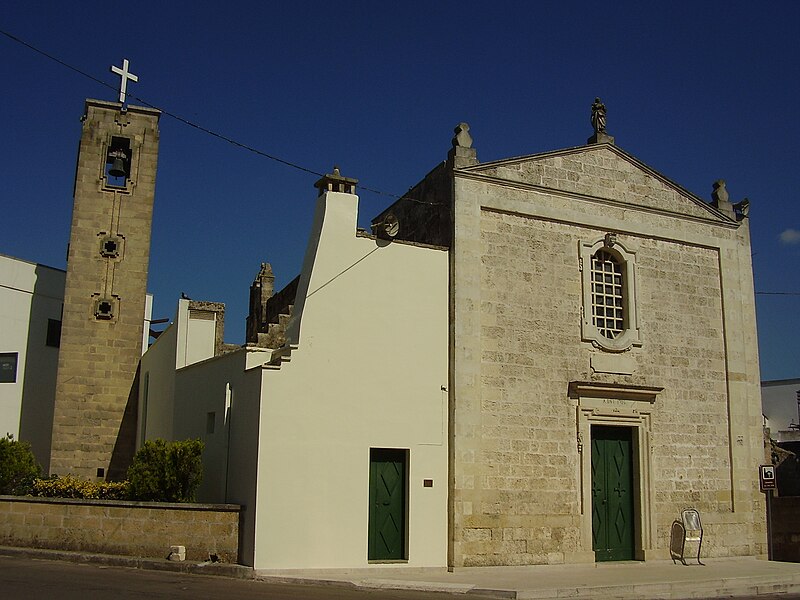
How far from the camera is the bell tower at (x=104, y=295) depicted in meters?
19.3

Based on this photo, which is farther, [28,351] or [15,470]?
[28,351]

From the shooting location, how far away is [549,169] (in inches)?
648

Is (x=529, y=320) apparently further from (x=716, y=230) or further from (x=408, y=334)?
(x=716, y=230)

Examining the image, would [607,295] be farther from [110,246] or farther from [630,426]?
[110,246]

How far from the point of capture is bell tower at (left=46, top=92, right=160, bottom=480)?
761 inches

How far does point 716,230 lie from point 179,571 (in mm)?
13342

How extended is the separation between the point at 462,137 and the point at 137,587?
9.67 m

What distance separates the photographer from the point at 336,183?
1467cm

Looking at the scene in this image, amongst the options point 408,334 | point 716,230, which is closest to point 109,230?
point 408,334

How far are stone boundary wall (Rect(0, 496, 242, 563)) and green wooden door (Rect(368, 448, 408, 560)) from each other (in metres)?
2.28

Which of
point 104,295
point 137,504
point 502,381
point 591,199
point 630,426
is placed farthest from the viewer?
point 104,295

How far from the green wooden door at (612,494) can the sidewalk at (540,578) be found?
0.53 m

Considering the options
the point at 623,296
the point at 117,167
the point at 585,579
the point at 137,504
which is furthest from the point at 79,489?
the point at 623,296

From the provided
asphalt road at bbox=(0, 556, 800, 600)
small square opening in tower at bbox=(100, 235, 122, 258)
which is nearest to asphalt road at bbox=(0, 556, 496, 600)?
asphalt road at bbox=(0, 556, 800, 600)
